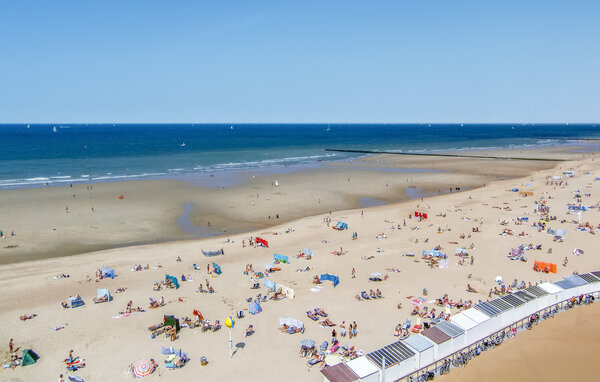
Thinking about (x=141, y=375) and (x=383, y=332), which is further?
(x=383, y=332)

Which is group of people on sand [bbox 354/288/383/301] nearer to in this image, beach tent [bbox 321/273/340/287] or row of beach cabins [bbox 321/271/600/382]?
beach tent [bbox 321/273/340/287]

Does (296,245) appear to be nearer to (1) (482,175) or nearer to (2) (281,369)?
(2) (281,369)

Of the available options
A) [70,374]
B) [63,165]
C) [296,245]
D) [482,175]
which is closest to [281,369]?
[70,374]

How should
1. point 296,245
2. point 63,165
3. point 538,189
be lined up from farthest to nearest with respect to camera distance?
1. point 63,165
2. point 538,189
3. point 296,245

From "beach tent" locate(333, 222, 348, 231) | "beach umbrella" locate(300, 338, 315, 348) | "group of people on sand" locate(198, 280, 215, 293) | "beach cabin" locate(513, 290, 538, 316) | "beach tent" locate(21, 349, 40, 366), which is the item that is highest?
"beach cabin" locate(513, 290, 538, 316)

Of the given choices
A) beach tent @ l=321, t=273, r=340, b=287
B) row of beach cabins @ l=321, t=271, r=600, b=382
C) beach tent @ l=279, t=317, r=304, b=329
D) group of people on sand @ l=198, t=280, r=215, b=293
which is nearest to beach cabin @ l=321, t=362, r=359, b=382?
row of beach cabins @ l=321, t=271, r=600, b=382
